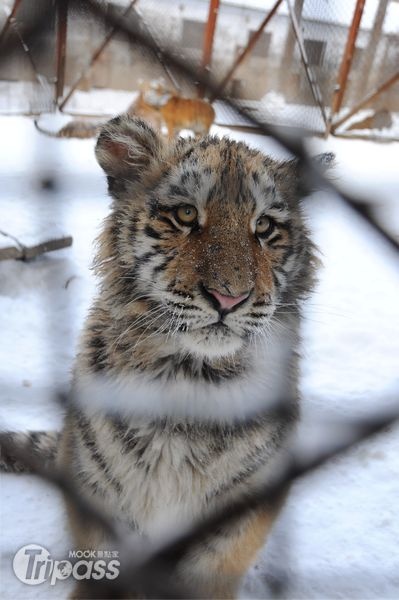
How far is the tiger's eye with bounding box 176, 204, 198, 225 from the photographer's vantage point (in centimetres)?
100

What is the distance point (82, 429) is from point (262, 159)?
69 centimetres

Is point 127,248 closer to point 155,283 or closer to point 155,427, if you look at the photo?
point 155,283

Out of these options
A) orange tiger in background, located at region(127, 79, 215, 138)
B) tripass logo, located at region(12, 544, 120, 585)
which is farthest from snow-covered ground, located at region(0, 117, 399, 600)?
orange tiger in background, located at region(127, 79, 215, 138)

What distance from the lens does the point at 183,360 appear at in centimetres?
115

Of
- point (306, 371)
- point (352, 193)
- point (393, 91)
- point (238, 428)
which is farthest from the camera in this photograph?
point (393, 91)

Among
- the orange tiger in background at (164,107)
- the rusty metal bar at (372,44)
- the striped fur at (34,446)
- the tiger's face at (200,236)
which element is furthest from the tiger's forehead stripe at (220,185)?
the orange tiger in background at (164,107)

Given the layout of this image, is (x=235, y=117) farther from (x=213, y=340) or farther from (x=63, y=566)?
(x=63, y=566)

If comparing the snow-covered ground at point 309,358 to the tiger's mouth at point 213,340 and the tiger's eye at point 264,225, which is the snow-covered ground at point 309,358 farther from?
the tiger's mouth at point 213,340

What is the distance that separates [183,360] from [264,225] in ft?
1.07

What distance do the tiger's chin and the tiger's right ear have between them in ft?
1.11

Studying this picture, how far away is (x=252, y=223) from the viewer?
1010mm

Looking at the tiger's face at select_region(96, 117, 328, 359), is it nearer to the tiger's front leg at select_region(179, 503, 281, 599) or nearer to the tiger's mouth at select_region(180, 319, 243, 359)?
the tiger's mouth at select_region(180, 319, 243, 359)

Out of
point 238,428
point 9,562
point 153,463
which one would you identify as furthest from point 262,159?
point 9,562

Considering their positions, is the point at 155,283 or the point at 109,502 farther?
the point at 109,502
